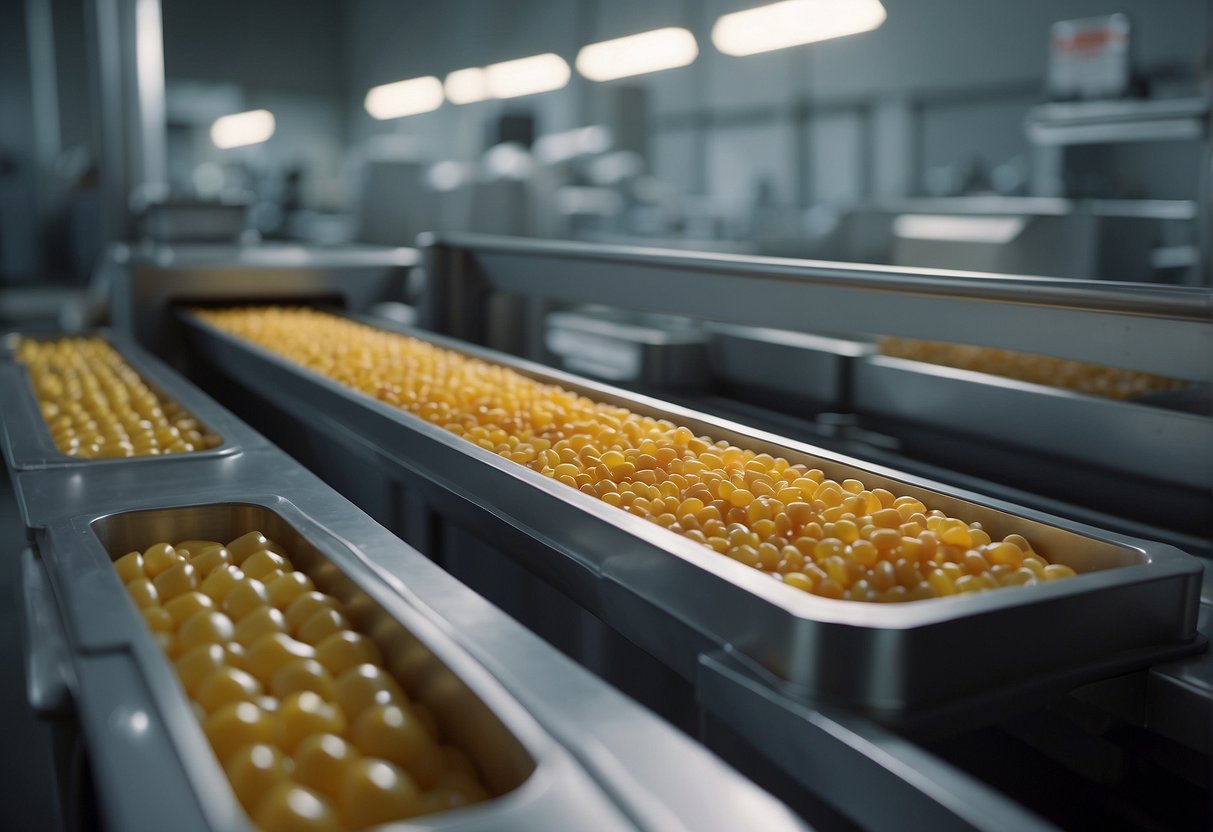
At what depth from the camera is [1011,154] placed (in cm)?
834

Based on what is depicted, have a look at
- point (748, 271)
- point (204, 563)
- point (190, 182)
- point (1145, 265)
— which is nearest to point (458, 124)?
point (190, 182)

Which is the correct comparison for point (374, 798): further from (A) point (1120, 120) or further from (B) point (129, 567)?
(A) point (1120, 120)

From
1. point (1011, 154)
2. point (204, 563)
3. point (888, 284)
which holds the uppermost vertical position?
point (1011, 154)

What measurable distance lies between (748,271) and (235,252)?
2.94 meters

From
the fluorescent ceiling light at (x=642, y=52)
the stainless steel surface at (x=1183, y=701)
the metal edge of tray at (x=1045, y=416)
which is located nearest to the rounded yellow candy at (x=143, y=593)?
the stainless steel surface at (x=1183, y=701)

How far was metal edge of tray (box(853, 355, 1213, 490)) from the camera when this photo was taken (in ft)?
6.48

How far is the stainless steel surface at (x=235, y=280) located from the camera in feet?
13.0

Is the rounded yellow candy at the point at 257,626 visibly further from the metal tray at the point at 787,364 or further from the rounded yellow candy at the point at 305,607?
the metal tray at the point at 787,364

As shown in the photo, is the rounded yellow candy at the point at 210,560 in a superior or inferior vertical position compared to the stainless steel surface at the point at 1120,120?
inferior

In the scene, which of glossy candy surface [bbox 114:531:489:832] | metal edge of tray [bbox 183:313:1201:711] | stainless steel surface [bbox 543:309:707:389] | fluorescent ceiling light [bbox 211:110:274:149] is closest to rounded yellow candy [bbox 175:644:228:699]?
glossy candy surface [bbox 114:531:489:832]

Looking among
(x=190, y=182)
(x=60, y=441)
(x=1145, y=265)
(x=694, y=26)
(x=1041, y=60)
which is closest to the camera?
(x=60, y=441)

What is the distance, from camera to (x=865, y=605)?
114 centimetres

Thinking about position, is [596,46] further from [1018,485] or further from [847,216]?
[1018,485]

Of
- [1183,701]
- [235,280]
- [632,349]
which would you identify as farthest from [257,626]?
[235,280]
